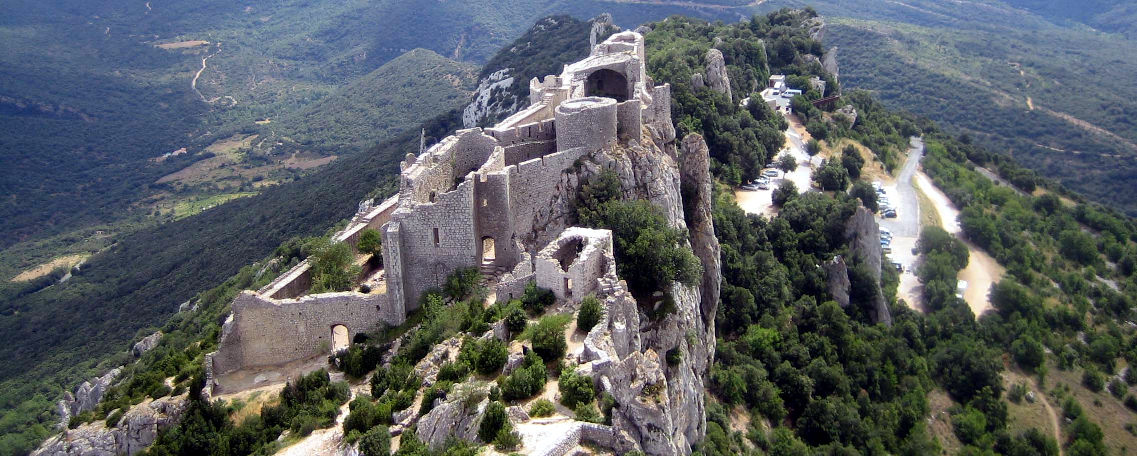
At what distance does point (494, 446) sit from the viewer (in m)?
17.0

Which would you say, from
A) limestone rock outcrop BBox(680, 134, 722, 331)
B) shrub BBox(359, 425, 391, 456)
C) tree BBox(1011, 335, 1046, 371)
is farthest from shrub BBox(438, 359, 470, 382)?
tree BBox(1011, 335, 1046, 371)

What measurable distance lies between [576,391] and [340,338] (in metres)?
10.7

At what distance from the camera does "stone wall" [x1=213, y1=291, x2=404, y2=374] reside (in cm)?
2472

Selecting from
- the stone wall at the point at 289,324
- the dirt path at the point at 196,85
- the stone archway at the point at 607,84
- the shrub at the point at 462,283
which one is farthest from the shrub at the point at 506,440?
the dirt path at the point at 196,85

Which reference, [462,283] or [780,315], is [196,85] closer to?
[780,315]

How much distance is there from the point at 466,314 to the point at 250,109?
112 m

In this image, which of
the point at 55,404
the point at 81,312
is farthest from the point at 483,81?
the point at 55,404

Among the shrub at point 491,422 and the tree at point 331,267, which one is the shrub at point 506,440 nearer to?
the shrub at point 491,422

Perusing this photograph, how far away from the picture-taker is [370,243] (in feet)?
95.1

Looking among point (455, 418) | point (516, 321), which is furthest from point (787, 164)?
point (455, 418)

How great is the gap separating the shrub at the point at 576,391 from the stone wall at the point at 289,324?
26.6ft

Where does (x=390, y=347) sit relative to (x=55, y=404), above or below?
above

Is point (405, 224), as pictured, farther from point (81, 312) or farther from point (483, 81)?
point (483, 81)

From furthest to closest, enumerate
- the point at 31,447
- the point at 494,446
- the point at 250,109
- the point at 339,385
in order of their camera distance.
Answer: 1. the point at 250,109
2. the point at 31,447
3. the point at 339,385
4. the point at 494,446
